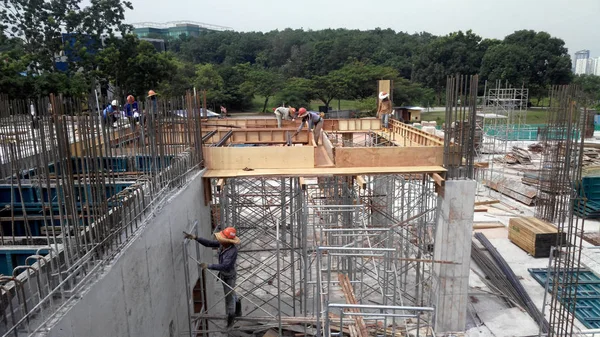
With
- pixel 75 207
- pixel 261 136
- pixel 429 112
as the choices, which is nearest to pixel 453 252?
pixel 261 136

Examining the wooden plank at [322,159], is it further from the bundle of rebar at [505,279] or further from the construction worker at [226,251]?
the bundle of rebar at [505,279]

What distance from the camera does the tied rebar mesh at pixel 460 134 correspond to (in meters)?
9.77

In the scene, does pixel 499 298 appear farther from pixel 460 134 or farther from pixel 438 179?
pixel 460 134

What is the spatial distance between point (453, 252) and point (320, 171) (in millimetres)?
3871

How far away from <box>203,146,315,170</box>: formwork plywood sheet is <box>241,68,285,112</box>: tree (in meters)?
45.5

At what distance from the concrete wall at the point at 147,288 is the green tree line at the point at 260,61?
2.56 metres

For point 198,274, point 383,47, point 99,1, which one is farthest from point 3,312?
point 383,47

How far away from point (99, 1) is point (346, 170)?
3521 centimetres

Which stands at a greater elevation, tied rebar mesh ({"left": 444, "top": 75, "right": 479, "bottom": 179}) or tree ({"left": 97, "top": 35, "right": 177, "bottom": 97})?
tree ({"left": 97, "top": 35, "right": 177, "bottom": 97})

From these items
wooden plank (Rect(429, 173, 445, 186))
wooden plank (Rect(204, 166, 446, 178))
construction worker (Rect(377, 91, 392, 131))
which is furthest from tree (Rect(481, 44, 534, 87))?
wooden plank (Rect(204, 166, 446, 178))

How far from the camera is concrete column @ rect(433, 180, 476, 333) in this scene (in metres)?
10.2

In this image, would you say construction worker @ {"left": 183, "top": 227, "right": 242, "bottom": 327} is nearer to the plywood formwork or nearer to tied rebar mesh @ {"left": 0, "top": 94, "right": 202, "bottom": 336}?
tied rebar mesh @ {"left": 0, "top": 94, "right": 202, "bottom": 336}

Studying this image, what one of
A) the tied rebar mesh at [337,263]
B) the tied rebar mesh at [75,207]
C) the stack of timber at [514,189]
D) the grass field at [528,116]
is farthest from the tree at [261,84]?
the tied rebar mesh at [75,207]

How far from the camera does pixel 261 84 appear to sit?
5588 cm
